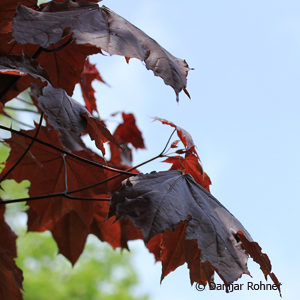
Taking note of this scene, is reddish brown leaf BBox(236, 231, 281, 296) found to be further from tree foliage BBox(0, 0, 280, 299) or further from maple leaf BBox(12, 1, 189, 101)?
maple leaf BBox(12, 1, 189, 101)

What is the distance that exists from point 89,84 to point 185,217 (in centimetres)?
62

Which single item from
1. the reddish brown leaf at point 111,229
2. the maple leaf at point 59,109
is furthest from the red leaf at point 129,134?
the maple leaf at point 59,109

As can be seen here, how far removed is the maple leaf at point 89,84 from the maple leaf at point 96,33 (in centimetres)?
38

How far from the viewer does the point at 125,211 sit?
571mm

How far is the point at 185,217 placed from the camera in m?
0.59

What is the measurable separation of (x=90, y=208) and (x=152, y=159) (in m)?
0.20

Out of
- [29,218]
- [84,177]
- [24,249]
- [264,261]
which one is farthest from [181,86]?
[24,249]

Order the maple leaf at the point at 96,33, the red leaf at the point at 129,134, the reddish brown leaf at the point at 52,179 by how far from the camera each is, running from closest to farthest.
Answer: the maple leaf at the point at 96,33, the reddish brown leaf at the point at 52,179, the red leaf at the point at 129,134

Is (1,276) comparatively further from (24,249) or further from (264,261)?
(24,249)

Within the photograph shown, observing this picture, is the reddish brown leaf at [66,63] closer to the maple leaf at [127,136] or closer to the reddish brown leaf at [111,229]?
the reddish brown leaf at [111,229]

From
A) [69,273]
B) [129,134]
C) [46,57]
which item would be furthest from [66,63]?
[69,273]

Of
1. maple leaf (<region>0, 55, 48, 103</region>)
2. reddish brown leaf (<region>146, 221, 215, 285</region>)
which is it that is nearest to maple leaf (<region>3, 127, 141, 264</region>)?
reddish brown leaf (<region>146, 221, 215, 285</region>)

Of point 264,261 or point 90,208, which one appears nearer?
point 264,261

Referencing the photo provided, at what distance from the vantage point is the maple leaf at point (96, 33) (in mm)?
536
